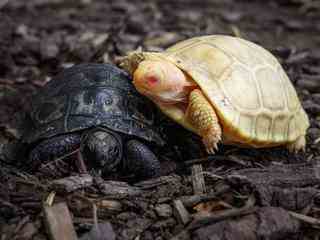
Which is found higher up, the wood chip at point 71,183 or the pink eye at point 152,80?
the pink eye at point 152,80

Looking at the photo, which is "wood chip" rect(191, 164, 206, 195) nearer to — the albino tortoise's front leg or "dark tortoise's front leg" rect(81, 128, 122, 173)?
the albino tortoise's front leg

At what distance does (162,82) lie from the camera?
122 inches

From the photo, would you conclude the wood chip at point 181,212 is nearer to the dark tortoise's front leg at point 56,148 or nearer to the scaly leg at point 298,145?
the dark tortoise's front leg at point 56,148

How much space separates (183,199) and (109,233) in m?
0.56

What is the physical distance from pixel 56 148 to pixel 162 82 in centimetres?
88

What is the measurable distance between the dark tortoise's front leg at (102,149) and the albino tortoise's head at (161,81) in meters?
0.40

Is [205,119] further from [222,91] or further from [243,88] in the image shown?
[243,88]

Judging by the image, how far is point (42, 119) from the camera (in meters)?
3.26

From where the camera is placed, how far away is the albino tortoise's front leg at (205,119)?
9.77 ft

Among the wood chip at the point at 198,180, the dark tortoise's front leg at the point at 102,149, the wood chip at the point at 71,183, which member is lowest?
the wood chip at the point at 198,180

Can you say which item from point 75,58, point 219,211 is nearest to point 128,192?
point 219,211

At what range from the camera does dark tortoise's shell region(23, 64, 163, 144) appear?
3.13 m

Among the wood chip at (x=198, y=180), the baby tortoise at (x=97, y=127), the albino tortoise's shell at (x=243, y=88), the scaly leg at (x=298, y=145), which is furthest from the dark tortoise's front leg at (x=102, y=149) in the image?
the scaly leg at (x=298, y=145)

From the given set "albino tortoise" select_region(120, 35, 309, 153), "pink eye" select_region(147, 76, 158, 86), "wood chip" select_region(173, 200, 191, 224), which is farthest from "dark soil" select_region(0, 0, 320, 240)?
"pink eye" select_region(147, 76, 158, 86)
